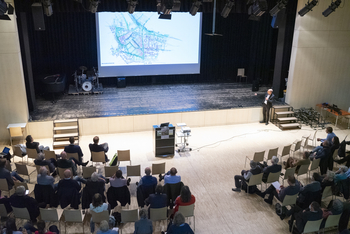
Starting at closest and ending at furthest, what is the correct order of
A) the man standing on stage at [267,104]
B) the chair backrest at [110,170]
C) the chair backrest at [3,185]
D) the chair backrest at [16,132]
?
1. the chair backrest at [3,185]
2. the chair backrest at [110,170]
3. the chair backrest at [16,132]
4. the man standing on stage at [267,104]

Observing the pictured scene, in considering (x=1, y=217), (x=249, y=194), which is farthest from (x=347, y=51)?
(x=1, y=217)

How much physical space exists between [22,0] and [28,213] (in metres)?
6.98

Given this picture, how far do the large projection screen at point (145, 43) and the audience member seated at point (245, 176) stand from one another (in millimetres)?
8018

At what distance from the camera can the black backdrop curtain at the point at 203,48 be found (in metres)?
13.7

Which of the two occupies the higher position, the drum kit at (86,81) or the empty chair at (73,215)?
the drum kit at (86,81)

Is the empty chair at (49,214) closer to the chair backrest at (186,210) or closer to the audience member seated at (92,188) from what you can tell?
the audience member seated at (92,188)

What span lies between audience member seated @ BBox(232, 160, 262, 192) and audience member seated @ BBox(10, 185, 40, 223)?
4234mm

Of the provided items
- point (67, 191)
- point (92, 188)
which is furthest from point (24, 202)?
point (92, 188)

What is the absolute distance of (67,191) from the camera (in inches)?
236

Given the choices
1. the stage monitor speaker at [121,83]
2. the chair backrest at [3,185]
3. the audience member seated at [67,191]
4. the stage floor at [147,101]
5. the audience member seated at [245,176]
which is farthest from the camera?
the stage monitor speaker at [121,83]

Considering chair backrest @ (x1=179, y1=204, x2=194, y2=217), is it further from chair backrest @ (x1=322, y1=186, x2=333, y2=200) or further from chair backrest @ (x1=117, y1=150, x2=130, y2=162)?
chair backrest @ (x1=322, y1=186, x2=333, y2=200)

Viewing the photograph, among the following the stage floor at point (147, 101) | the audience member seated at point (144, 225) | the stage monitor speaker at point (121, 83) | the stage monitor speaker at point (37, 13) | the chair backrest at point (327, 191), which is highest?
the stage monitor speaker at point (37, 13)

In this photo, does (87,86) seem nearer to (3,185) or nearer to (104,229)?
(3,185)

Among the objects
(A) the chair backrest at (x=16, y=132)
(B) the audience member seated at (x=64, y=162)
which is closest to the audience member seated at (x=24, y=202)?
(B) the audience member seated at (x=64, y=162)
